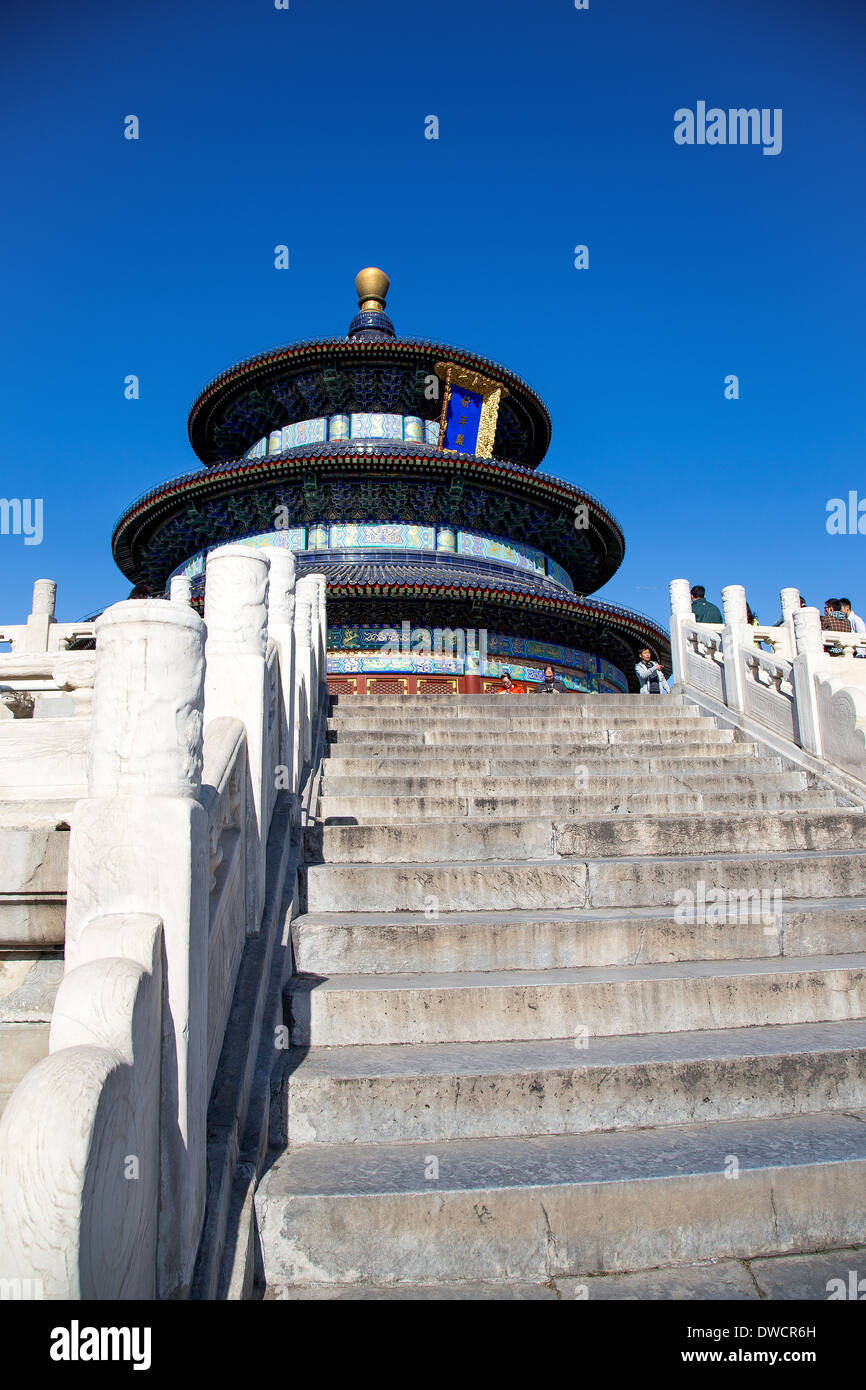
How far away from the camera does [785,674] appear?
8758 mm

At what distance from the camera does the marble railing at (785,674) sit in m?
7.61

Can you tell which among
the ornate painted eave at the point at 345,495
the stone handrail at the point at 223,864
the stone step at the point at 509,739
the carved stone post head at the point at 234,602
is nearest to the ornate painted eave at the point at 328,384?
the ornate painted eave at the point at 345,495

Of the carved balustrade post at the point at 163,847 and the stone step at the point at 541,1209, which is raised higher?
the carved balustrade post at the point at 163,847

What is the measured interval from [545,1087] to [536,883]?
1541mm

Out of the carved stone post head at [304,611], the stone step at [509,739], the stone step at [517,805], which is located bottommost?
the stone step at [517,805]

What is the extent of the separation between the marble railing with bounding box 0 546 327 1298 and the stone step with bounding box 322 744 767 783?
3630 millimetres

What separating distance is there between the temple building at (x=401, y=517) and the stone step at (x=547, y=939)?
34.4ft

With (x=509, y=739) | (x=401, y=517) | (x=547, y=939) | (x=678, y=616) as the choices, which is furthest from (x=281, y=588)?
(x=401, y=517)

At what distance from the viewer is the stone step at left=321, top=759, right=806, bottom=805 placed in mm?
6273

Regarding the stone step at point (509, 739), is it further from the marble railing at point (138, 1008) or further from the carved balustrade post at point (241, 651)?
the marble railing at point (138, 1008)

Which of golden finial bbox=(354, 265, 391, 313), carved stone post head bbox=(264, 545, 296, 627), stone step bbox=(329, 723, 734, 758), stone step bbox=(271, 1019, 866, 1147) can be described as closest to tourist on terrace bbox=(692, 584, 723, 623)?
stone step bbox=(329, 723, 734, 758)

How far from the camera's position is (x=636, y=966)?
406 cm
